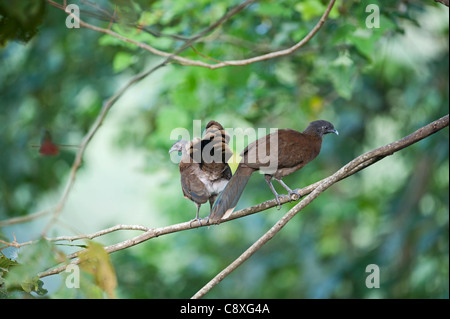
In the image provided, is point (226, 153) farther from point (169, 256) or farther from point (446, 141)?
point (169, 256)

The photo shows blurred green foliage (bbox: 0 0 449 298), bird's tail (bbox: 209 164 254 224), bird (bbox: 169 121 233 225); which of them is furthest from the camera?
blurred green foliage (bbox: 0 0 449 298)

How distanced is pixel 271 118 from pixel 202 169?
131 inches

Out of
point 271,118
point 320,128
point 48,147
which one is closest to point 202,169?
point 320,128

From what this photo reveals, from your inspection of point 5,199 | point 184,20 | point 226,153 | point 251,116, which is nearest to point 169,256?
point 5,199

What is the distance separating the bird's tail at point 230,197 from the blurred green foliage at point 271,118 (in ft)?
4.85

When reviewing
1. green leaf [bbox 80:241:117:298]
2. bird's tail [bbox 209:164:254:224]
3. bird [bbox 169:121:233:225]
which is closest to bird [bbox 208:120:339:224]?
bird's tail [bbox 209:164:254:224]

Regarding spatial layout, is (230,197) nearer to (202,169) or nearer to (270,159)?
(270,159)

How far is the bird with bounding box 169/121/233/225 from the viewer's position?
9.80 ft

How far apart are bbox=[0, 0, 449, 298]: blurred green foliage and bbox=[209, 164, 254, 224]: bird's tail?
148cm

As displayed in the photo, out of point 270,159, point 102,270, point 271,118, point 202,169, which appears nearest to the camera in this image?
point 102,270

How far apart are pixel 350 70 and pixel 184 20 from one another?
148 cm

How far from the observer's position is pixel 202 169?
3250 millimetres

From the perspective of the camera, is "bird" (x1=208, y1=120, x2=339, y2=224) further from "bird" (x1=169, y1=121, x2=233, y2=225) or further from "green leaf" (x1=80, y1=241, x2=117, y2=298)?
"green leaf" (x1=80, y1=241, x2=117, y2=298)

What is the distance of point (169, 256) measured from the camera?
9.12m
